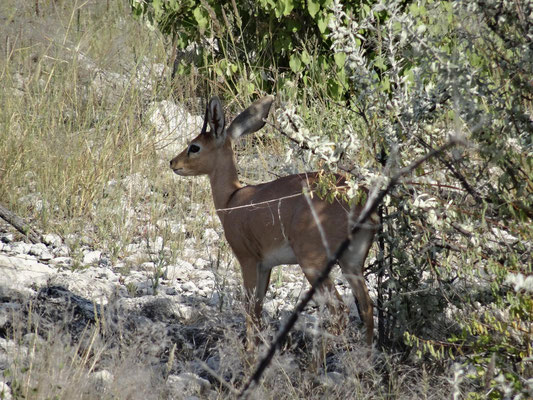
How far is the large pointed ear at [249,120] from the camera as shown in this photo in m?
5.16

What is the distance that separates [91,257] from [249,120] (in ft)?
4.87

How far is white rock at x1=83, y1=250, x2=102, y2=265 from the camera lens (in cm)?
547

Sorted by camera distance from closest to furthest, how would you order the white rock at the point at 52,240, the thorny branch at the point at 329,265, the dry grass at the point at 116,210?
the thorny branch at the point at 329,265 < the dry grass at the point at 116,210 < the white rock at the point at 52,240

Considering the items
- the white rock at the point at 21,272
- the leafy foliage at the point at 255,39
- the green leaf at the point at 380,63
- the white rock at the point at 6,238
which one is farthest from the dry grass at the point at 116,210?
the green leaf at the point at 380,63

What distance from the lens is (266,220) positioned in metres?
4.48

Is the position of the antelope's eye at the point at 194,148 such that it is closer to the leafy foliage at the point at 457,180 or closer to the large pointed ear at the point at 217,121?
the large pointed ear at the point at 217,121

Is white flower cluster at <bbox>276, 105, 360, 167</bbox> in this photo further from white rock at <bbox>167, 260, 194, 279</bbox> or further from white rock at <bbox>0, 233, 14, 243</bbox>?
white rock at <bbox>0, 233, 14, 243</bbox>

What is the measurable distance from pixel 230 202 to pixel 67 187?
1.69m

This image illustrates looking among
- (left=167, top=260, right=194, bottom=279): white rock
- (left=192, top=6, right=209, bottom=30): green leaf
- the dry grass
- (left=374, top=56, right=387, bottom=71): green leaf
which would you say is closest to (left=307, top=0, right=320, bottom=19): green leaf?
(left=192, top=6, right=209, bottom=30): green leaf

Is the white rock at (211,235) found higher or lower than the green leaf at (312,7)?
lower

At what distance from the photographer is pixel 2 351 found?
3662 mm

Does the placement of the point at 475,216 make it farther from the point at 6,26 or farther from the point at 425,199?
the point at 6,26

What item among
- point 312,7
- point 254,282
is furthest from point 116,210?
point 312,7

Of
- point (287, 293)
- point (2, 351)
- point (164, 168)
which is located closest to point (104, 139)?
point (164, 168)
